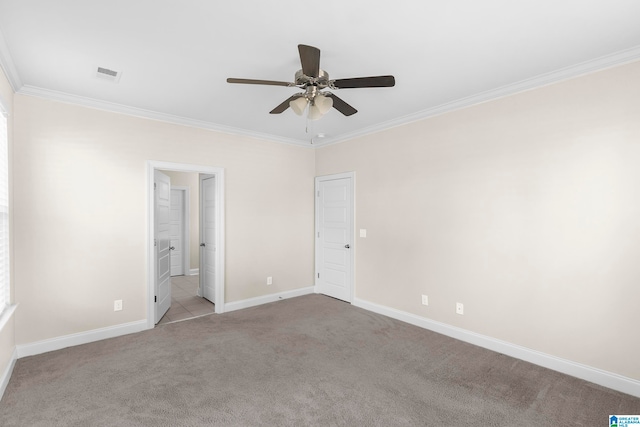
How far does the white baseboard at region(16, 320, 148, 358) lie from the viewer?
9.83 feet

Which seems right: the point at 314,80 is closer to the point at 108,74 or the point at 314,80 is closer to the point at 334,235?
the point at 108,74

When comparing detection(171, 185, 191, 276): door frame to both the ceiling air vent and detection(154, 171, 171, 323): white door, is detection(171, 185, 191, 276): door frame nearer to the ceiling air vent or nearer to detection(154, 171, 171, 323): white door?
detection(154, 171, 171, 323): white door

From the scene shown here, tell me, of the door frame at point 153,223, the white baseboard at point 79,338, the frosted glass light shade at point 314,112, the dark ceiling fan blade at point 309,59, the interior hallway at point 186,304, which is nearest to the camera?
the dark ceiling fan blade at point 309,59

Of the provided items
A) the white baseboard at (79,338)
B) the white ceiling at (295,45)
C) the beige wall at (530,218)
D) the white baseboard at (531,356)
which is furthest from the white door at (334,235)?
the white baseboard at (79,338)

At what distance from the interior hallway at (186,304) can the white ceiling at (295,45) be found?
2742 millimetres

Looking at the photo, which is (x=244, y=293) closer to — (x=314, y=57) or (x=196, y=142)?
(x=196, y=142)

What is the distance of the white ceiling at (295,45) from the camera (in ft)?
6.11

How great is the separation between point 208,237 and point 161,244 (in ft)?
2.68

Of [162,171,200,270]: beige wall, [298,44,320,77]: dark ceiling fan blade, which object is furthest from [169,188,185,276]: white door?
[298,44,320,77]: dark ceiling fan blade

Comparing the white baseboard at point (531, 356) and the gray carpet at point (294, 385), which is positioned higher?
the white baseboard at point (531, 356)

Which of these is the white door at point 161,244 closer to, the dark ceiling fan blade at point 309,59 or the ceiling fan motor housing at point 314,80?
the ceiling fan motor housing at point 314,80

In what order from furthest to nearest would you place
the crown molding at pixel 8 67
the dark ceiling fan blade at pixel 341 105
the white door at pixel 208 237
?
the white door at pixel 208 237 < the dark ceiling fan blade at pixel 341 105 < the crown molding at pixel 8 67

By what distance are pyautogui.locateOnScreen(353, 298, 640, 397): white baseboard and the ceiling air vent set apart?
3.96 metres

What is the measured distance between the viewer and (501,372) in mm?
2713
